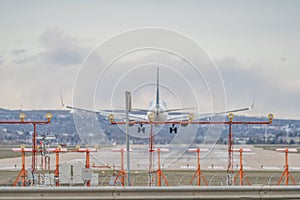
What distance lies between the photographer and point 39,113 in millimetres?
131125

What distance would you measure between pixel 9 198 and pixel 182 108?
42653mm

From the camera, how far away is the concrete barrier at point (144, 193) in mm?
10242

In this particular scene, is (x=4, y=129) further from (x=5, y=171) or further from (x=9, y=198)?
(x=9, y=198)

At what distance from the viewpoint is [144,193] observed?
Answer: 10.4m

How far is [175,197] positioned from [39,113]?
12355cm

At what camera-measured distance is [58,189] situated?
33.7ft

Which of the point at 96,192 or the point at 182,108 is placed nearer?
the point at 96,192

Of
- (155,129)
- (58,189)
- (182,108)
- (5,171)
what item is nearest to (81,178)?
(58,189)

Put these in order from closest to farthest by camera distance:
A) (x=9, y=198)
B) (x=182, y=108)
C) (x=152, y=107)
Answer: (x=9, y=198), (x=182, y=108), (x=152, y=107)

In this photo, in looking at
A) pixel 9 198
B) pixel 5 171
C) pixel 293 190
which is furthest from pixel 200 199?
pixel 5 171

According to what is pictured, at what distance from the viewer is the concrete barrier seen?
10.2 meters

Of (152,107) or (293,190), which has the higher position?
(152,107)

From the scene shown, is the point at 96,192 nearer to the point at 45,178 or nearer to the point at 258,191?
the point at 258,191

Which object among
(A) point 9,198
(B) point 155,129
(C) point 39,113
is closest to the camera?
(A) point 9,198
